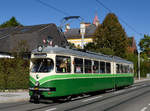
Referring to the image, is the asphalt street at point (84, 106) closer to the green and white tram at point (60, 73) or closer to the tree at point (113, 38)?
the green and white tram at point (60, 73)

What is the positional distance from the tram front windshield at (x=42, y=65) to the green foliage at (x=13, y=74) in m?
7.42

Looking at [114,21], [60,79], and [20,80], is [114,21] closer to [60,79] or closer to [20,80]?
[20,80]

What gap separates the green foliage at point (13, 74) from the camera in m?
20.0

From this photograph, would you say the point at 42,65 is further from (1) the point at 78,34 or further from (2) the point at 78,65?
(1) the point at 78,34

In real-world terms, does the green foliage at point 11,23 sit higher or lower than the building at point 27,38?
higher

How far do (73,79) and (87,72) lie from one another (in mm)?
1927

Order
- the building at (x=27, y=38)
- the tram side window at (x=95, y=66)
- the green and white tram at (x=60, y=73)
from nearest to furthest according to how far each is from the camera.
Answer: the green and white tram at (x=60, y=73) → the tram side window at (x=95, y=66) → the building at (x=27, y=38)

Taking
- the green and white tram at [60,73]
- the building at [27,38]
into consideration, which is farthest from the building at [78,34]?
the green and white tram at [60,73]

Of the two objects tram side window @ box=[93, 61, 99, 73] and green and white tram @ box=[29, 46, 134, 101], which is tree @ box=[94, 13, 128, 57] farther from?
green and white tram @ box=[29, 46, 134, 101]

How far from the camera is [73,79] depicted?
13617mm

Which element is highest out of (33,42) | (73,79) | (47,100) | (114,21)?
(114,21)

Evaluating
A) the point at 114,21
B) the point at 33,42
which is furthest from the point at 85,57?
the point at 114,21

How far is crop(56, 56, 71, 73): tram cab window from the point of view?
1277 cm

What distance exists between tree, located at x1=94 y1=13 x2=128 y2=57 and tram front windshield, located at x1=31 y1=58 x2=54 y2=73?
131ft
